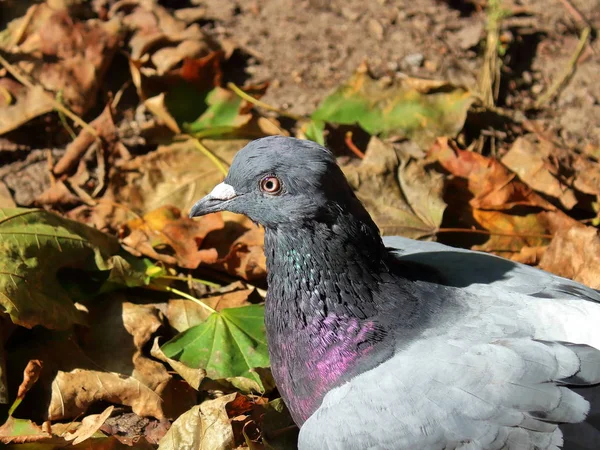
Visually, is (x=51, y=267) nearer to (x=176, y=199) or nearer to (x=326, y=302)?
(x=176, y=199)

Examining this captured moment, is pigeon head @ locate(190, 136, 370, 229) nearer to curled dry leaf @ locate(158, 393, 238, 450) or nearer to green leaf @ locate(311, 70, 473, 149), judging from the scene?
curled dry leaf @ locate(158, 393, 238, 450)

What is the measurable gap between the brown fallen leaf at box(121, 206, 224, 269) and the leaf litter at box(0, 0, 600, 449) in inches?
0.4

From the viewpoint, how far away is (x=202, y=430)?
3314 mm

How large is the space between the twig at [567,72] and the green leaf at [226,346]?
3.04 meters

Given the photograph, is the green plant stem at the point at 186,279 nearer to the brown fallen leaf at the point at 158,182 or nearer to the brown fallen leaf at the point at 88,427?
the brown fallen leaf at the point at 158,182

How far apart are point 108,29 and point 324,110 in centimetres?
171

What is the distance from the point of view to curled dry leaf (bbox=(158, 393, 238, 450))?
10.7 feet

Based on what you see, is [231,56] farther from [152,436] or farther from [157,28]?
[152,436]

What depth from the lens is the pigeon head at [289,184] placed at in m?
2.90

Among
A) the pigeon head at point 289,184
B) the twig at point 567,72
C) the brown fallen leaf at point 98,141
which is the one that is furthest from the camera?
the twig at point 567,72

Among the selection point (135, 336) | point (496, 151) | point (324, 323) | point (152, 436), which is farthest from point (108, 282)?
point (496, 151)

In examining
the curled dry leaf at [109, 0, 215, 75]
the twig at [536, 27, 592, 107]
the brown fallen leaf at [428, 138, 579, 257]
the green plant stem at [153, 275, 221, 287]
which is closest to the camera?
the green plant stem at [153, 275, 221, 287]

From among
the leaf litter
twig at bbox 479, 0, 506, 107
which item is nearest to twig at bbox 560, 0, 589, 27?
the leaf litter

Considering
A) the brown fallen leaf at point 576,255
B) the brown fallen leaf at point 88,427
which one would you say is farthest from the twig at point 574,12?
the brown fallen leaf at point 88,427
